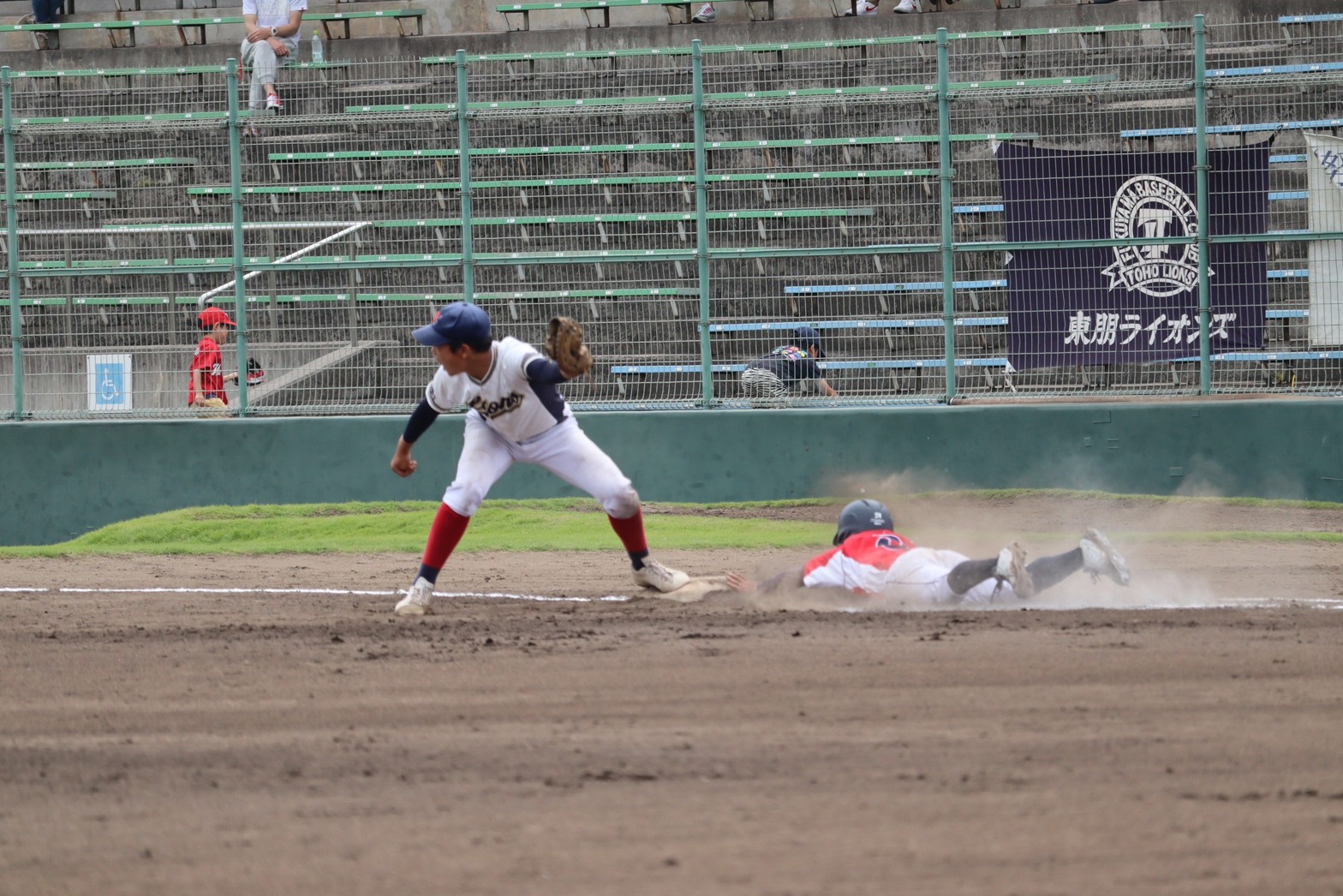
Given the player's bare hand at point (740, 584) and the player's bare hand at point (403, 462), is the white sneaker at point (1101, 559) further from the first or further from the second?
the player's bare hand at point (403, 462)

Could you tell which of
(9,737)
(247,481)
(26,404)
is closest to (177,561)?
(247,481)

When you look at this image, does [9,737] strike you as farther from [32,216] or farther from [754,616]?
[32,216]

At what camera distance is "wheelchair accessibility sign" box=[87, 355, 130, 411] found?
15414mm

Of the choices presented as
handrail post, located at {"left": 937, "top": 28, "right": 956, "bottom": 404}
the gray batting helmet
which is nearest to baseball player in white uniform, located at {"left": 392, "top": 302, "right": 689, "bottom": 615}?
the gray batting helmet

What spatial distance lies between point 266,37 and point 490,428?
483 inches

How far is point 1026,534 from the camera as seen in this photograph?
12.1 meters

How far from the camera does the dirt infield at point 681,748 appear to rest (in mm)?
4102

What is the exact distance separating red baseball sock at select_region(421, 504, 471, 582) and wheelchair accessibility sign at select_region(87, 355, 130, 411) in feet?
26.1

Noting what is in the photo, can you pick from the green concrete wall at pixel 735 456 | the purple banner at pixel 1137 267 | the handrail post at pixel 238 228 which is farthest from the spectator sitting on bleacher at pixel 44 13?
the purple banner at pixel 1137 267

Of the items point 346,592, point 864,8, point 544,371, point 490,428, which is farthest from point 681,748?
point 864,8

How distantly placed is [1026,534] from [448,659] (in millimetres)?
6322

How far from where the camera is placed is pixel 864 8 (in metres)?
23.2

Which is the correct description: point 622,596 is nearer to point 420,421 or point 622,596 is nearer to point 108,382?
point 420,421

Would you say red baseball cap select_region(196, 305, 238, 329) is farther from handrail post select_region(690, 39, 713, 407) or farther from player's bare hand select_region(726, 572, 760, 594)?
player's bare hand select_region(726, 572, 760, 594)
